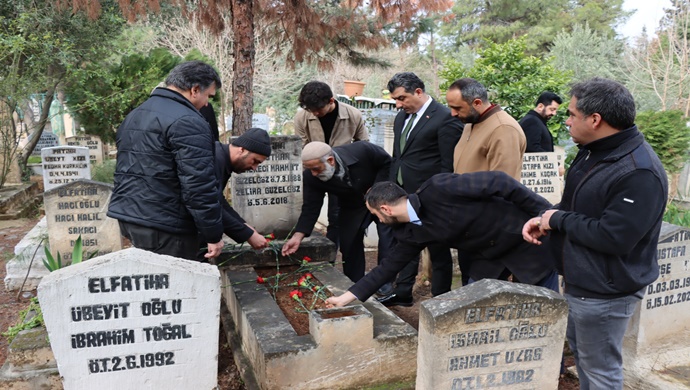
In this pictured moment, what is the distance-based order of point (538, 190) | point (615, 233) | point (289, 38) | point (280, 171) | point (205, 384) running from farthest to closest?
point (289, 38) → point (538, 190) → point (280, 171) → point (205, 384) → point (615, 233)

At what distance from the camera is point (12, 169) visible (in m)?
9.85

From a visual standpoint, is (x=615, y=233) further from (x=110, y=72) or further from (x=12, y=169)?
(x=12, y=169)

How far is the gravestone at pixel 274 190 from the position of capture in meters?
4.81

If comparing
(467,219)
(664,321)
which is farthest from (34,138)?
(664,321)

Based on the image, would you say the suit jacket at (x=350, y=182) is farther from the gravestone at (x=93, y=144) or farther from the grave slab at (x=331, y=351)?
the gravestone at (x=93, y=144)

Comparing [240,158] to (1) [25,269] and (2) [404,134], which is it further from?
(1) [25,269]

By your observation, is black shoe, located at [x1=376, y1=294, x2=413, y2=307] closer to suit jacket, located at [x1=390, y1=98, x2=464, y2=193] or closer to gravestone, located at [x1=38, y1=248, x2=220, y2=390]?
suit jacket, located at [x1=390, y1=98, x2=464, y2=193]

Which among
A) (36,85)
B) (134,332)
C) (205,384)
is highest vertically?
(36,85)

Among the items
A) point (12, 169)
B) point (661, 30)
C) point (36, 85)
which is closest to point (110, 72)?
point (36, 85)

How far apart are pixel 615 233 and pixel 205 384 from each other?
203 cm

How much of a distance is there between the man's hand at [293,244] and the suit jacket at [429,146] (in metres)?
0.90

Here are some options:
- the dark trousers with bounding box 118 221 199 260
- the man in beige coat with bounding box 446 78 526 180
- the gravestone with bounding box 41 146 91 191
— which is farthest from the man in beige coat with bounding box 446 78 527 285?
the gravestone with bounding box 41 146 91 191

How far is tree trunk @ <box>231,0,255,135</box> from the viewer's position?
6547 millimetres

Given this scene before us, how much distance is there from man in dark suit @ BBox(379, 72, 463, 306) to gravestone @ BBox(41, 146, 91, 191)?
5218 mm
